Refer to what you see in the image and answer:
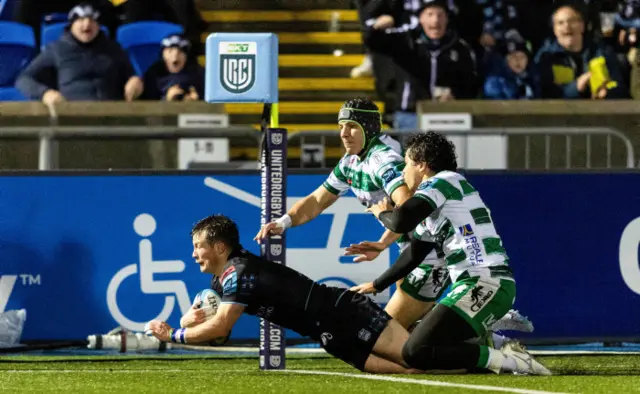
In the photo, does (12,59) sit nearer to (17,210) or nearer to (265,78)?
(17,210)

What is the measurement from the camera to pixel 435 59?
17234 millimetres

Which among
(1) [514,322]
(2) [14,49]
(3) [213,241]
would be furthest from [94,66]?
(3) [213,241]

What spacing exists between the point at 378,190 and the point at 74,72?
714cm

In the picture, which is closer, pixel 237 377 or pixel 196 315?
pixel 237 377

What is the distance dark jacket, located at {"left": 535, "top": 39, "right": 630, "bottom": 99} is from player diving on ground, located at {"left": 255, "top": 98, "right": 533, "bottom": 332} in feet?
23.5

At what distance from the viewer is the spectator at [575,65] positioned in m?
17.2

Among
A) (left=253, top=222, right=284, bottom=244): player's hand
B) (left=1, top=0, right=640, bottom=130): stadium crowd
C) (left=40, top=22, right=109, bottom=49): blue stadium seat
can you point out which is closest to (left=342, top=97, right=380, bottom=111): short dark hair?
(left=253, top=222, right=284, bottom=244): player's hand

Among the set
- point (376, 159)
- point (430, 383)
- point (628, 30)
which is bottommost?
point (430, 383)

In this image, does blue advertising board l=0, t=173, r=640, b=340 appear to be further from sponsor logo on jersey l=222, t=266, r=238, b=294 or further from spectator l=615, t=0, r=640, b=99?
spectator l=615, t=0, r=640, b=99

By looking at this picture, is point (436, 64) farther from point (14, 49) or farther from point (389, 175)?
point (389, 175)

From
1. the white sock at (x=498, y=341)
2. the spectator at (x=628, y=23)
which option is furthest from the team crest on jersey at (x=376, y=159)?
the spectator at (x=628, y=23)

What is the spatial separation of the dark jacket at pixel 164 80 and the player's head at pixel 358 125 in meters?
6.94

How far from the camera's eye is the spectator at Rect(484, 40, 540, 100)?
17.4 meters

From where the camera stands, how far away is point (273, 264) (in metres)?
9.10
